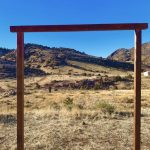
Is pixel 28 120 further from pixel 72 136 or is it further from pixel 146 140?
pixel 146 140

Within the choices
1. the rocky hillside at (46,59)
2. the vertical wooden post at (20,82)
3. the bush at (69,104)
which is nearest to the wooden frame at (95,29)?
the vertical wooden post at (20,82)

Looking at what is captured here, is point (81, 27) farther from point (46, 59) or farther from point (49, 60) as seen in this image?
point (46, 59)

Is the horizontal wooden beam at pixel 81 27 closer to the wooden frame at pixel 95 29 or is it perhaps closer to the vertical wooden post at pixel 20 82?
the wooden frame at pixel 95 29

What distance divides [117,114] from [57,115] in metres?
2.20

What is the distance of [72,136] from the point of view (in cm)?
1089

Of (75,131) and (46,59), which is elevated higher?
(46,59)

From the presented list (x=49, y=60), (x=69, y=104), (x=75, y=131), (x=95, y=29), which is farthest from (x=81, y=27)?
(x=49, y=60)

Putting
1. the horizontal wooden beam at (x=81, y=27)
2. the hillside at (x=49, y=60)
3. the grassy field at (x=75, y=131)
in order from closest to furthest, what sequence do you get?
the horizontal wooden beam at (x=81, y=27) → the grassy field at (x=75, y=131) → the hillside at (x=49, y=60)

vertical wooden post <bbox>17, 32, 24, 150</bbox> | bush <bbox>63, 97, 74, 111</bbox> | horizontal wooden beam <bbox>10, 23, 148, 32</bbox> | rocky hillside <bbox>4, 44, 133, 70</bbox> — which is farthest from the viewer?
rocky hillside <bbox>4, 44, 133, 70</bbox>

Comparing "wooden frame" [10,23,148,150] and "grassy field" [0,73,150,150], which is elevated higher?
"wooden frame" [10,23,148,150]

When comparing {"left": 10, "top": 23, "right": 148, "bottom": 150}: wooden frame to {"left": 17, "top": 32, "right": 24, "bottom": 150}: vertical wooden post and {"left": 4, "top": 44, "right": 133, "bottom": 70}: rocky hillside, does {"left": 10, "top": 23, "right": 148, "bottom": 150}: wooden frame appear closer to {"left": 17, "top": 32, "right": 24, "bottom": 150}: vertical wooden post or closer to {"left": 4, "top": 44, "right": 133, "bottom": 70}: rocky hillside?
{"left": 17, "top": 32, "right": 24, "bottom": 150}: vertical wooden post

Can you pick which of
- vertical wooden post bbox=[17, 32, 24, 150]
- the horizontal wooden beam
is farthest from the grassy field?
the horizontal wooden beam

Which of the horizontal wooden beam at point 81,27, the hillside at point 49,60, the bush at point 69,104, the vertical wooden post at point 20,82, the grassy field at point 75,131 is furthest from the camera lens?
the hillside at point 49,60

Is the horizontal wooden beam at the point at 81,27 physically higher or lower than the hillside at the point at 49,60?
lower
